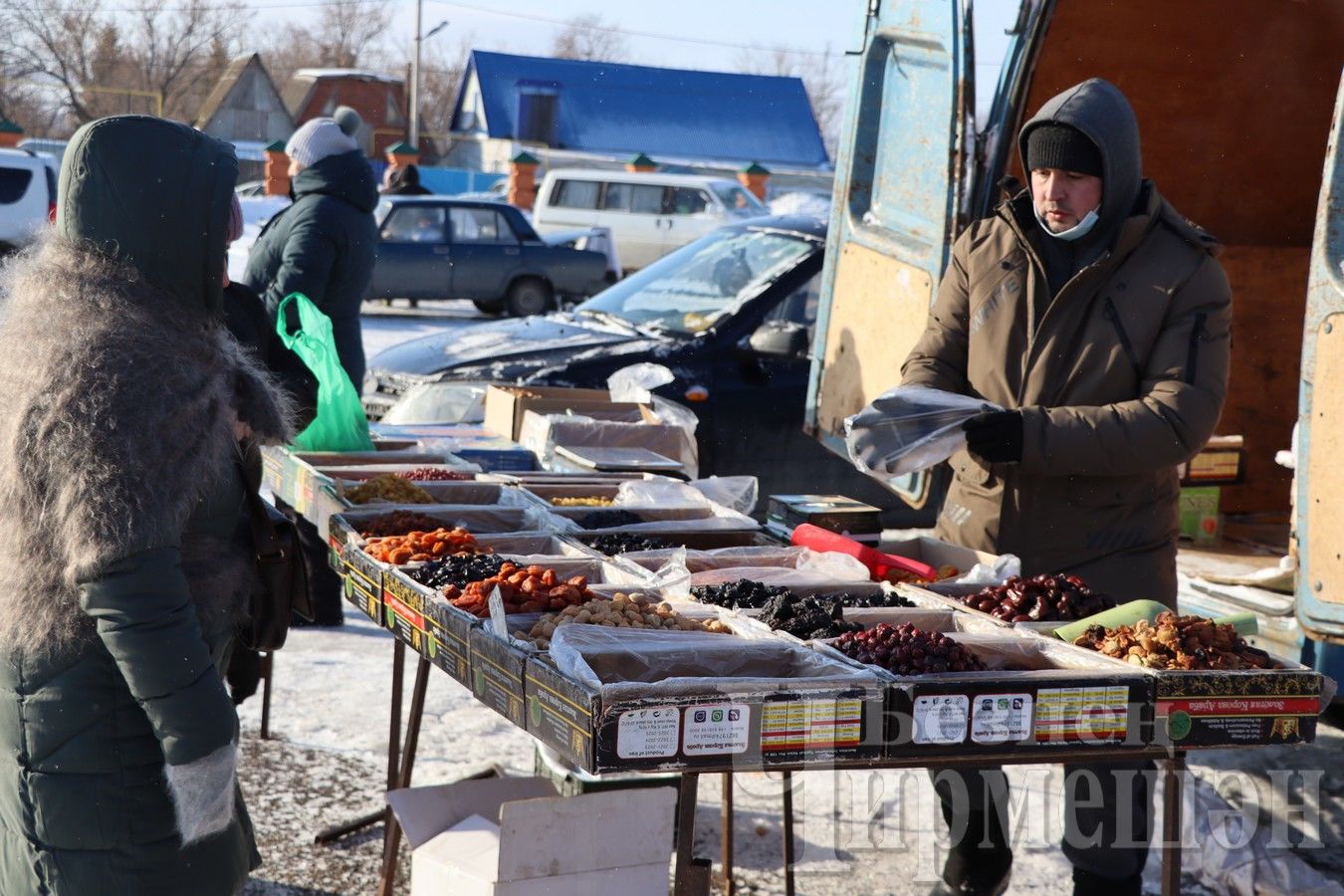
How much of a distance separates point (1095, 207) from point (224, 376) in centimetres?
204

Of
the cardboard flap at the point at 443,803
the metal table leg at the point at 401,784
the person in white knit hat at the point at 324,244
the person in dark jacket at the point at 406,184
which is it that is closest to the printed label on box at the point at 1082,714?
the cardboard flap at the point at 443,803

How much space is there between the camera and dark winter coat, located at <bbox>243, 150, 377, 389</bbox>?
572 centimetres

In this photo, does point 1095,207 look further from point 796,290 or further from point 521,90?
point 521,90

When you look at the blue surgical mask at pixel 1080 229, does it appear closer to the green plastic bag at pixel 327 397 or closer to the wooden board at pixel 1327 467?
the wooden board at pixel 1327 467

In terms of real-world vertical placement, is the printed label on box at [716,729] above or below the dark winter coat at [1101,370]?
below

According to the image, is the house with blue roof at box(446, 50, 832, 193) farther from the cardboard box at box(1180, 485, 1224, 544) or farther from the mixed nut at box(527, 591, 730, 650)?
the mixed nut at box(527, 591, 730, 650)

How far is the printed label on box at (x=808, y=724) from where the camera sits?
233 centimetres

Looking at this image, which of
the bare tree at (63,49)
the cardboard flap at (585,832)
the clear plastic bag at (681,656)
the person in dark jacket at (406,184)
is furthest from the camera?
the bare tree at (63,49)

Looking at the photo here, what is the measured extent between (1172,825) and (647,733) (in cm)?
102

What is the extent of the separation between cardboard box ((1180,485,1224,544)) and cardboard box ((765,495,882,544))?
116 inches

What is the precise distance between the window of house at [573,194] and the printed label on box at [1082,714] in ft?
69.4

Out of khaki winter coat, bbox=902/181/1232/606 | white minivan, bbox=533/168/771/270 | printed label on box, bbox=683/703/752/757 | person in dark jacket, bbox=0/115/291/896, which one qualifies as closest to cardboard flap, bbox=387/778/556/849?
person in dark jacket, bbox=0/115/291/896

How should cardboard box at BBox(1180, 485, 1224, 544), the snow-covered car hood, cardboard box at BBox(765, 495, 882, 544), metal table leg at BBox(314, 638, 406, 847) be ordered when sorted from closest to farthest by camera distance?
1. cardboard box at BBox(765, 495, 882, 544)
2. metal table leg at BBox(314, 638, 406, 847)
3. cardboard box at BBox(1180, 485, 1224, 544)
4. the snow-covered car hood

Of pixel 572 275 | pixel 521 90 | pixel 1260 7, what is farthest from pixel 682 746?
pixel 521 90
